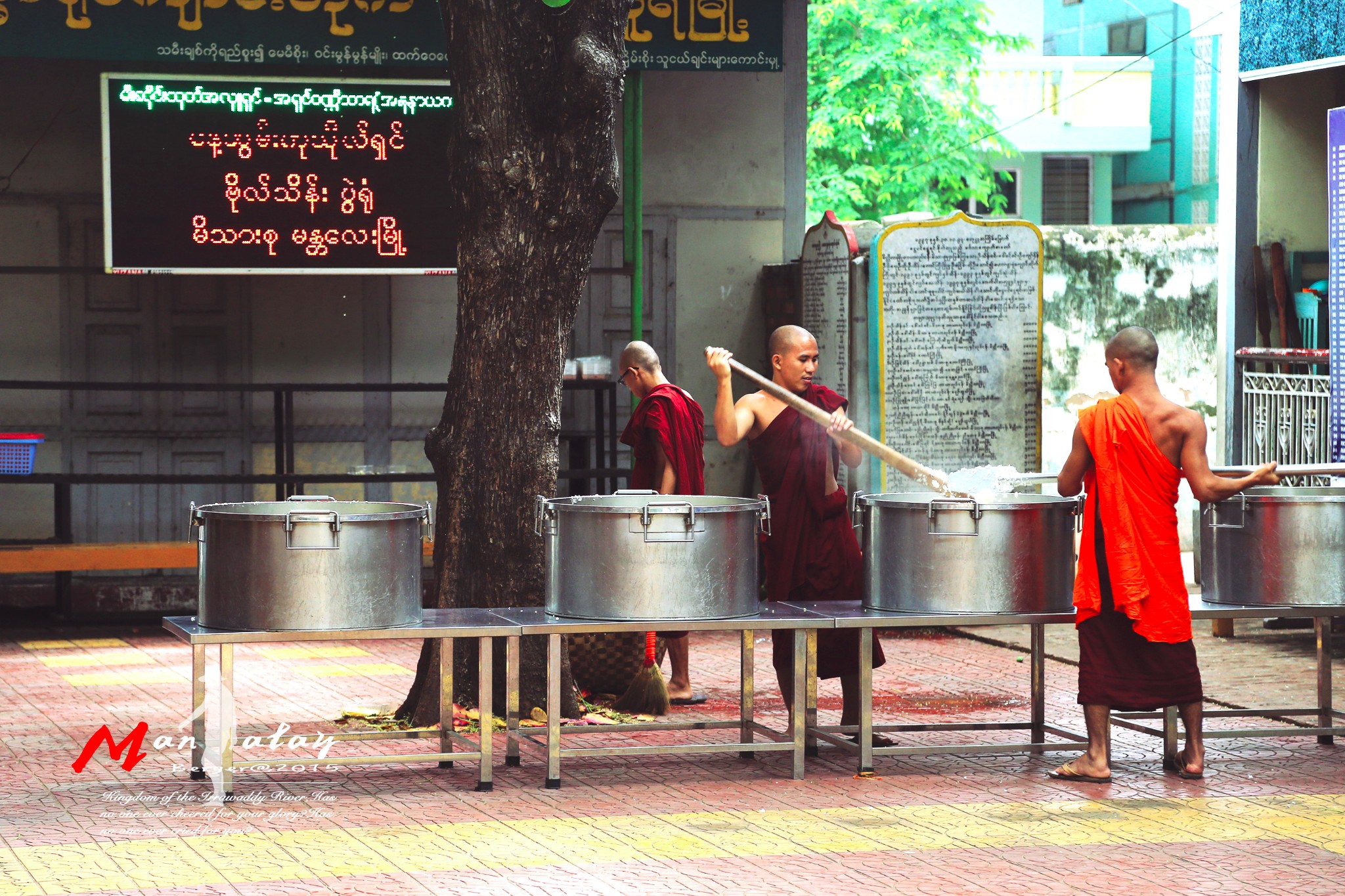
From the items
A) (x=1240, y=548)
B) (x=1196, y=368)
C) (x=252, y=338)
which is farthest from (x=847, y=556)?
(x=1196, y=368)

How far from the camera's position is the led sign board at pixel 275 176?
34.8ft

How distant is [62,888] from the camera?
523 centimetres

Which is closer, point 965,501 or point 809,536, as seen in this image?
point 965,501

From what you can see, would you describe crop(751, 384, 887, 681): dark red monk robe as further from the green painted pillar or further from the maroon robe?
the green painted pillar

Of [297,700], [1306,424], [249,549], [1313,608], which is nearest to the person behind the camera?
[249,549]

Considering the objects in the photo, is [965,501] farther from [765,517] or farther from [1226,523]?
[1226,523]

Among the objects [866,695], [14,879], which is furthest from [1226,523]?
[14,879]

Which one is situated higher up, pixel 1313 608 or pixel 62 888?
pixel 1313 608

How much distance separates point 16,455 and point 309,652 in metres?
2.23

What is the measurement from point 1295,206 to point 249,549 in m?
8.37

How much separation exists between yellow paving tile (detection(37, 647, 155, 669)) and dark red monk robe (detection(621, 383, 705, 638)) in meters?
3.29

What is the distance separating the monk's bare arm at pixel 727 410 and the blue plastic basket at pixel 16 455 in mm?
5240

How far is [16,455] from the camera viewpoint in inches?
430

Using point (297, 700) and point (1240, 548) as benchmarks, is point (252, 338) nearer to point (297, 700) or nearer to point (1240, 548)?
point (297, 700)
